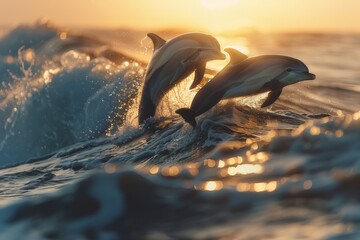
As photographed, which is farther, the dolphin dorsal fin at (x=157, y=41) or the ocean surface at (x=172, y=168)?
the dolphin dorsal fin at (x=157, y=41)

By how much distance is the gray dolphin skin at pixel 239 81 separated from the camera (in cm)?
881

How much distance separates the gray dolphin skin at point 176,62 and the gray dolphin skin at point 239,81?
0.46 m

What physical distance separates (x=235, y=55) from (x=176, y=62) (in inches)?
37.5

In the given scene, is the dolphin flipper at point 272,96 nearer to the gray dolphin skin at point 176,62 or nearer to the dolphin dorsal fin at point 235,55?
the dolphin dorsal fin at point 235,55

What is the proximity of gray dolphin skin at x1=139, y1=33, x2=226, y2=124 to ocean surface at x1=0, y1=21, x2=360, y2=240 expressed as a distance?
50 centimetres

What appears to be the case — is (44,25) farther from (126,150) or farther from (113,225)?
(113,225)

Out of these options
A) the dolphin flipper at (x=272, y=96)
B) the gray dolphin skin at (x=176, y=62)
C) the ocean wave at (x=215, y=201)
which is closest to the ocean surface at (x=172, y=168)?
the ocean wave at (x=215, y=201)

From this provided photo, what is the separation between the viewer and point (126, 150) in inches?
344

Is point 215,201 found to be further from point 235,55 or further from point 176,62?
point 176,62

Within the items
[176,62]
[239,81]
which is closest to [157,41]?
[176,62]

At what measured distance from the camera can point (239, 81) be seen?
8844 mm

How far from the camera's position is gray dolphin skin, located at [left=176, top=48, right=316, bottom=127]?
8812 millimetres

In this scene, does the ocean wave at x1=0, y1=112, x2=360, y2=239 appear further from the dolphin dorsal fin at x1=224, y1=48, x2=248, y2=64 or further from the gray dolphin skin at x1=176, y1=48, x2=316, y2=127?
the dolphin dorsal fin at x1=224, y1=48, x2=248, y2=64

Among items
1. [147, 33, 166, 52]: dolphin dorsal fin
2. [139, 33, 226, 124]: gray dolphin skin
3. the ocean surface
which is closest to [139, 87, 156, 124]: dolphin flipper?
[139, 33, 226, 124]: gray dolphin skin
